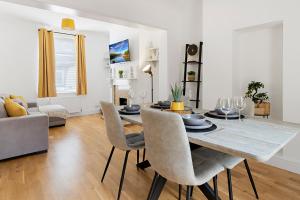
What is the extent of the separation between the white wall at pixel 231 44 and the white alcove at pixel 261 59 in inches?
4.9

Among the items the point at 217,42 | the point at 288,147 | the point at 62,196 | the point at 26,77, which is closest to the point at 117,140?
the point at 62,196

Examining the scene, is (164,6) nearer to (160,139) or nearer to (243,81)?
(243,81)

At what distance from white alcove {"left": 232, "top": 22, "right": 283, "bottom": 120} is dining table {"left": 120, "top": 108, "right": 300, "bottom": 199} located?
1.52 meters

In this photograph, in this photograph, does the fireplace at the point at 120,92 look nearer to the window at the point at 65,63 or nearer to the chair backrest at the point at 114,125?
the window at the point at 65,63

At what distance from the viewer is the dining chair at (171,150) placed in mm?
1181

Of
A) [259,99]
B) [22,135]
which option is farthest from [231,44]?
[22,135]

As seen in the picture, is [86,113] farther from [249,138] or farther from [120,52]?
[249,138]

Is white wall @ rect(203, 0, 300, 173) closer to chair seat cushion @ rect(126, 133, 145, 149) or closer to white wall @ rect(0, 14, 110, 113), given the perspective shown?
chair seat cushion @ rect(126, 133, 145, 149)

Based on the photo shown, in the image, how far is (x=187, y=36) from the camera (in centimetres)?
382

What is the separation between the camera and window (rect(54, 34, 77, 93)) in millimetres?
6000

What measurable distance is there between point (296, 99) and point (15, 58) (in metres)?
5.97

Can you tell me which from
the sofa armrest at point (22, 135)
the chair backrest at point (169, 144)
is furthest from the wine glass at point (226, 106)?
the sofa armrest at point (22, 135)

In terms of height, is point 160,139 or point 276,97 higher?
point 276,97

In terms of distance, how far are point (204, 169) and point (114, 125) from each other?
2.90 feet
